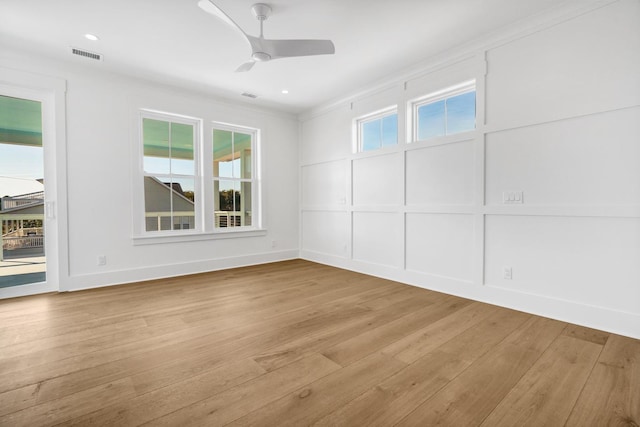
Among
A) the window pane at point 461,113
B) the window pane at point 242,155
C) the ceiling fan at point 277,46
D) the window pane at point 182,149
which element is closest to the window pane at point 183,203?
the window pane at point 182,149

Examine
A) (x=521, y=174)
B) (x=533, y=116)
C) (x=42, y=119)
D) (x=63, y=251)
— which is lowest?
(x=63, y=251)

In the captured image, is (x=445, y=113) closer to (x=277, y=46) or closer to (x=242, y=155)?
(x=277, y=46)

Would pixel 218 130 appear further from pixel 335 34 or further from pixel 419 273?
pixel 419 273

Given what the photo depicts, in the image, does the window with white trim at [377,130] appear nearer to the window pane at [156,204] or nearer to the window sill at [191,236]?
the window sill at [191,236]

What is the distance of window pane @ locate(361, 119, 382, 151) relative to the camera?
4.50 m

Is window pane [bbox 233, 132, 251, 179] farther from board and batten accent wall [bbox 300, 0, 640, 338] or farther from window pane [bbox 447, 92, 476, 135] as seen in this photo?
window pane [bbox 447, 92, 476, 135]

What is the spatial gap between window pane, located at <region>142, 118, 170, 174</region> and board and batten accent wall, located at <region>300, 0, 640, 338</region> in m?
3.22

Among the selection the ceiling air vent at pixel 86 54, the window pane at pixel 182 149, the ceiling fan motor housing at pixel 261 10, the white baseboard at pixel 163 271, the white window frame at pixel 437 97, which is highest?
the ceiling air vent at pixel 86 54

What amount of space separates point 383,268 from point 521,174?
6.89ft

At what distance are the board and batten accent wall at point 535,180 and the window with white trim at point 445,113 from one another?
0.46ft

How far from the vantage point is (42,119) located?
361 cm

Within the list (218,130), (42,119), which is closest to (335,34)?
(218,130)

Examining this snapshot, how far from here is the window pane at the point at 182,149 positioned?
15.0 ft

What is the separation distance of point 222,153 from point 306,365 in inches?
159
